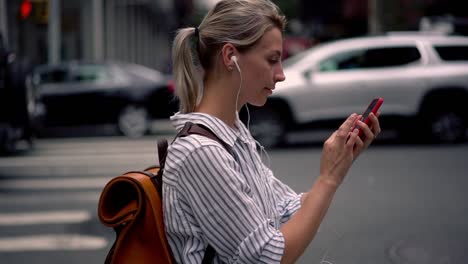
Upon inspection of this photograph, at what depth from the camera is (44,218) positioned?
7.02m

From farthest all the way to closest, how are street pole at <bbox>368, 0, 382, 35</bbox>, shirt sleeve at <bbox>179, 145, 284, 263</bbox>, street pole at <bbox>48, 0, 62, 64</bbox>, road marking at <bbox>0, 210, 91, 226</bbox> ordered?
street pole at <bbox>368, 0, 382, 35</bbox>, street pole at <bbox>48, 0, 62, 64</bbox>, road marking at <bbox>0, 210, 91, 226</bbox>, shirt sleeve at <bbox>179, 145, 284, 263</bbox>

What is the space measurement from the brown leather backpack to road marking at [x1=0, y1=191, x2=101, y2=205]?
234 inches

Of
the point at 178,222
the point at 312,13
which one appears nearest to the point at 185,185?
the point at 178,222

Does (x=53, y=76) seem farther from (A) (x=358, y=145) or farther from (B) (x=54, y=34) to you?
(A) (x=358, y=145)

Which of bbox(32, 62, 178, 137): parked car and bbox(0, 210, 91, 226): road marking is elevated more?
bbox(0, 210, 91, 226): road marking

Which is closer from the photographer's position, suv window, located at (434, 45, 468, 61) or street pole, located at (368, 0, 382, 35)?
suv window, located at (434, 45, 468, 61)

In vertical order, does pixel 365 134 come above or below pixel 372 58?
above

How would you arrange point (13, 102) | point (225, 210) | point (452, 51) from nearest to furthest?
1. point (225, 210)
2. point (13, 102)
3. point (452, 51)

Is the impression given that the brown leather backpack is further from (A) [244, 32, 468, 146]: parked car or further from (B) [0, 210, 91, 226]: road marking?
(A) [244, 32, 468, 146]: parked car

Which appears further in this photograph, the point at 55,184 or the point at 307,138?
the point at 307,138

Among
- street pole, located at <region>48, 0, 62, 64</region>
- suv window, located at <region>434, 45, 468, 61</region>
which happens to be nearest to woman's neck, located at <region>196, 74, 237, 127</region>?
suv window, located at <region>434, 45, 468, 61</region>

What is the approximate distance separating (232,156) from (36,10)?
1749 cm

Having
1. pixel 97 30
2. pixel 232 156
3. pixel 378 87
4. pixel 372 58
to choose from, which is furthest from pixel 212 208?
pixel 97 30

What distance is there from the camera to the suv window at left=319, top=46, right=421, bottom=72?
480 inches
